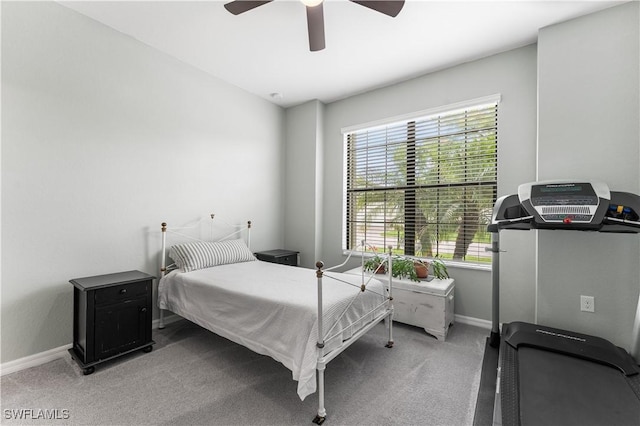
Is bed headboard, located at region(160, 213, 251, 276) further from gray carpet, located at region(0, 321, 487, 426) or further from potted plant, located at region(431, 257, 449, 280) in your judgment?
potted plant, located at region(431, 257, 449, 280)

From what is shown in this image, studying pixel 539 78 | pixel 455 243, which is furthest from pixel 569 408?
pixel 539 78

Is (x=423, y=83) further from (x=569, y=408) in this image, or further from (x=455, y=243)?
(x=569, y=408)

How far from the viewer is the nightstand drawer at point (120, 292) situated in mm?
2250

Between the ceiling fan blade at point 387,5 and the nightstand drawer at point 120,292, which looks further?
the nightstand drawer at point 120,292

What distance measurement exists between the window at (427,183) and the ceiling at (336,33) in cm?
66

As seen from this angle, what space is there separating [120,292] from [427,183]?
3.39m

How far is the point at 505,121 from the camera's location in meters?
3.00

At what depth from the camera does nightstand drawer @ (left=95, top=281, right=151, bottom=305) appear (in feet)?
7.38

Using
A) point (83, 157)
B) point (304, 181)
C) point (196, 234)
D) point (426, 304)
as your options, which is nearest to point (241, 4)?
point (83, 157)

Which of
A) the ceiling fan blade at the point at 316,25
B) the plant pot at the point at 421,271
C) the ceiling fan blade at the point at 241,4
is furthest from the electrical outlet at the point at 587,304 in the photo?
the ceiling fan blade at the point at 241,4

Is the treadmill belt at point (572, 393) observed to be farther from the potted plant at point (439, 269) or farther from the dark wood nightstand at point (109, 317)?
the dark wood nightstand at point (109, 317)

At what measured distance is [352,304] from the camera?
2139 mm

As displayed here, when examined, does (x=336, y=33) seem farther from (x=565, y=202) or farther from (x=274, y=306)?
(x=274, y=306)

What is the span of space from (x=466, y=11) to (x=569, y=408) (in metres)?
2.83
